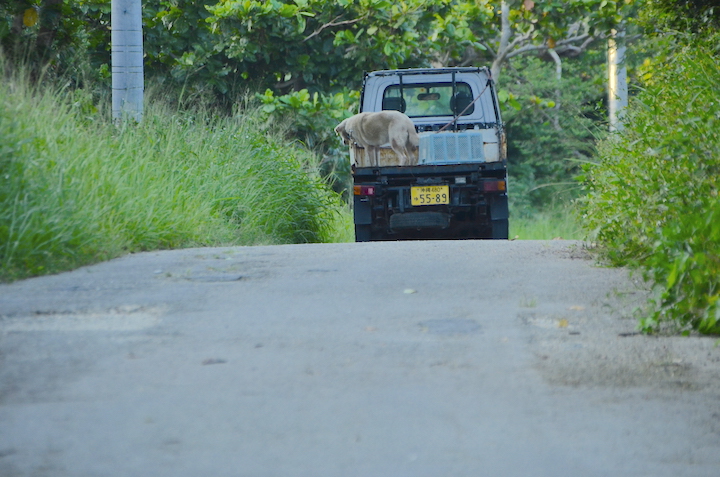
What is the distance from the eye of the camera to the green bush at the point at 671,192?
4520mm

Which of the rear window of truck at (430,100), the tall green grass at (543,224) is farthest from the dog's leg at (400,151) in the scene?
the tall green grass at (543,224)

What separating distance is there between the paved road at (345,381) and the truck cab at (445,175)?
201 inches

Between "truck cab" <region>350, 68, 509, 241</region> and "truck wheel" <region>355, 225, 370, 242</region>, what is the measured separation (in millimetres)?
12

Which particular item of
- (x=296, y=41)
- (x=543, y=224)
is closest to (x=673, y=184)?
(x=296, y=41)

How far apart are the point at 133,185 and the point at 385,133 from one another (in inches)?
136

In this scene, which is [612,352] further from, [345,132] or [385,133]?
[345,132]

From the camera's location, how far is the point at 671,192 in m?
6.07

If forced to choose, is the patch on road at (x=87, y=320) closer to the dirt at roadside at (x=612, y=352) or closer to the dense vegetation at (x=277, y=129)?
the dense vegetation at (x=277, y=129)

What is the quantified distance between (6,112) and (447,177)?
5.29 metres

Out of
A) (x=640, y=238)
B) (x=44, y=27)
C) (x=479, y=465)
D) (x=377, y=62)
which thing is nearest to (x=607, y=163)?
(x=640, y=238)

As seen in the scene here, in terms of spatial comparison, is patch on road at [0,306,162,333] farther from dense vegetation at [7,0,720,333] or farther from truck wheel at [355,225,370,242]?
truck wheel at [355,225,370,242]

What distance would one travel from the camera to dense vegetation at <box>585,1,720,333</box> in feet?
14.8

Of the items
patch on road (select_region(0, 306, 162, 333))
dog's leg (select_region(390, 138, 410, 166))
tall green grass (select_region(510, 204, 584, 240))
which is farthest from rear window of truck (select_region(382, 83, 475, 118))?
patch on road (select_region(0, 306, 162, 333))

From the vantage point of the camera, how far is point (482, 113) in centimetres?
1223
